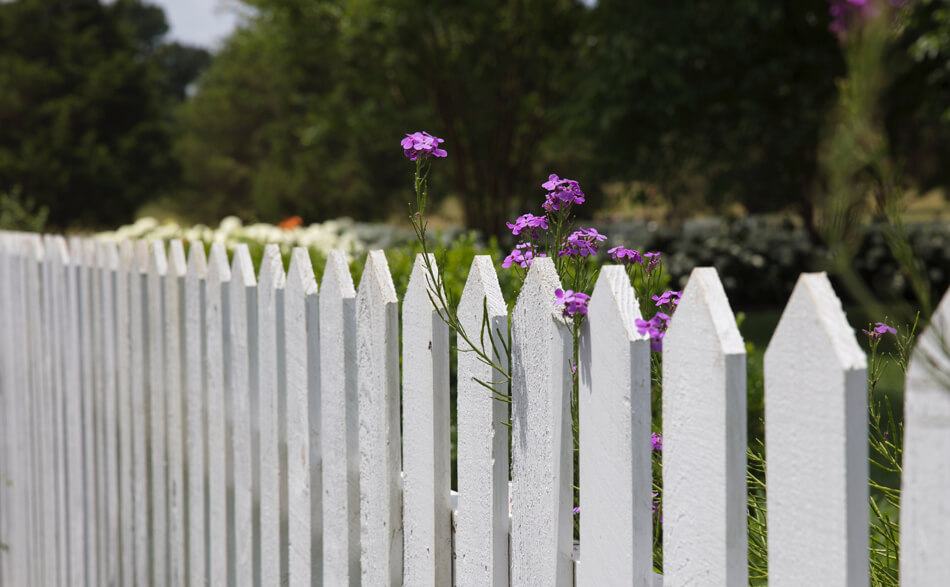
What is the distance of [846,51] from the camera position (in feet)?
2.18

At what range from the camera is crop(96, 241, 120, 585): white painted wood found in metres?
2.80

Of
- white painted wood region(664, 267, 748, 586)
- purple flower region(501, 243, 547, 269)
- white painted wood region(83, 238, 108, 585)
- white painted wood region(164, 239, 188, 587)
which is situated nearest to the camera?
white painted wood region(664, 267, 748, 586)

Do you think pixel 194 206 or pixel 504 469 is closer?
pixel 504 469

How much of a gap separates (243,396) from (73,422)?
4.47ft

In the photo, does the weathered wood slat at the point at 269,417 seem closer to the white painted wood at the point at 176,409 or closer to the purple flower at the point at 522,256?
the white painted wood at the point at 176,409

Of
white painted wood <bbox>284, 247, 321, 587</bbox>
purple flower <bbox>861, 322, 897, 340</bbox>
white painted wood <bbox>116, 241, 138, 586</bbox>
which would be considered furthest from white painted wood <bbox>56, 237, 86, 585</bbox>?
purple flower <bbox>861, 322, 897, 340</bbox>

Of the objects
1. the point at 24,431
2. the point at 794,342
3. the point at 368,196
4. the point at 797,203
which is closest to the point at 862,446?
the point at 794,342

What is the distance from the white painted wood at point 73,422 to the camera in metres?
3.03

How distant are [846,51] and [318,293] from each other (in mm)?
1346

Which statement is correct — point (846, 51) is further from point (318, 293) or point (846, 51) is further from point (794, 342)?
point (318, 293)

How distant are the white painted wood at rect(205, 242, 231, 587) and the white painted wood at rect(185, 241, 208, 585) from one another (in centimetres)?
3

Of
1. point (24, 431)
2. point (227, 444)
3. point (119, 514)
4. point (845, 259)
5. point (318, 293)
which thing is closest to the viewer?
point (845, 259)

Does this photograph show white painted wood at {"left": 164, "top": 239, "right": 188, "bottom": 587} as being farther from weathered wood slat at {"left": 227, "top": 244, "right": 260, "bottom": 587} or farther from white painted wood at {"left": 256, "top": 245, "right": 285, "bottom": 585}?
white painted wood at {"left": 256, "top": 245, "right": 285, "bottom": 585}

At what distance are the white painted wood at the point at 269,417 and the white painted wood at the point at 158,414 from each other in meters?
0.62
